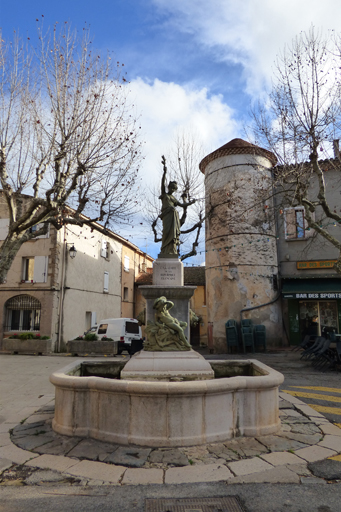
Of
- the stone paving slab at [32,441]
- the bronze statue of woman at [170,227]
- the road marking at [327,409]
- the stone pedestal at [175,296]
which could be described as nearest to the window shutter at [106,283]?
the bronze statue of woman at [170,227]

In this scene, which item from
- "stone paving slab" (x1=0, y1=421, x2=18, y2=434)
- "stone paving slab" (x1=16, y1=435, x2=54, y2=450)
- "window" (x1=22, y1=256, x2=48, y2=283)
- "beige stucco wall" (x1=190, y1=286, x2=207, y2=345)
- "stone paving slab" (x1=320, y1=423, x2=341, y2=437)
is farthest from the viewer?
"beige stucco wall" (x1=190, y1=286, x2=207, y2=345)

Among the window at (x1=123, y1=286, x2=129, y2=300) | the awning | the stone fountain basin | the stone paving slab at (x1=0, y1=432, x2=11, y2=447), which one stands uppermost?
the window at (x1=123, y1=286, x2=129, y2=300)

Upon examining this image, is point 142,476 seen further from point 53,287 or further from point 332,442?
point 53,287

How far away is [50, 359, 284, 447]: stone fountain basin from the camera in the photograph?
399 cm

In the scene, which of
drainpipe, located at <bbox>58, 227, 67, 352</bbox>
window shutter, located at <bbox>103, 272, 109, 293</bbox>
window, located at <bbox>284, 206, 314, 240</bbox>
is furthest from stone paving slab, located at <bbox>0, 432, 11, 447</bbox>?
window shutter, located at <bbox>103, 272, 109, 293</bbox>

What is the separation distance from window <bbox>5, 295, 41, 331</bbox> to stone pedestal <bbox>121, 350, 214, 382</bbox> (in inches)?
551

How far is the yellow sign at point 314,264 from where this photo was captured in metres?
15.9

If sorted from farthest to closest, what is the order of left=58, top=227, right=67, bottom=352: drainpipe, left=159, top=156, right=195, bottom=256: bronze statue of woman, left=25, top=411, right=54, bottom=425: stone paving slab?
left=58, top=227, right=67, bottom=352: drainpipe < left=159, top=156, right=195, bottom=256: bronze statue of woman < left=25, top=411, right=54, bottom=425: stone paving slab

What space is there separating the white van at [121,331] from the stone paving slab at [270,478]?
12198mm

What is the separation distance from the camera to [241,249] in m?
16.5

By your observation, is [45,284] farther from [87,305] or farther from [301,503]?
[301,503]

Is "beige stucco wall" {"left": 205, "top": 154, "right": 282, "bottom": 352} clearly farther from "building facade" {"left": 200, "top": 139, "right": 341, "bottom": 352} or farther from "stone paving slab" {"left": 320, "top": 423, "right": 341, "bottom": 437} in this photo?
"stone paving slab" {"left": 320, "top": 423, "right": 341, "bottom": 437}

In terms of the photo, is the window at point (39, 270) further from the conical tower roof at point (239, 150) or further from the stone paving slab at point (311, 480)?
the stone paving slab at point (311, 480)

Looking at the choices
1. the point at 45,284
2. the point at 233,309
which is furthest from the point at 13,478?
the point at 45,284
